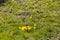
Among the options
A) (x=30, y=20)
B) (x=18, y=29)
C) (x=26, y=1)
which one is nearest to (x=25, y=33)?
(x=18, y=29)

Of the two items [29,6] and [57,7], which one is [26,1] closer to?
[29,6]

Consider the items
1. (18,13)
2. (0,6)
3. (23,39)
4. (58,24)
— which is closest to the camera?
(23,39)

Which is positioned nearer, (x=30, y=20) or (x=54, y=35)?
(x=54, y=35)

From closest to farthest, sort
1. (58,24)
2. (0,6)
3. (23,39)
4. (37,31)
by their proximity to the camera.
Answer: (23,39) < (37,31) < (58,24) < (0,6)

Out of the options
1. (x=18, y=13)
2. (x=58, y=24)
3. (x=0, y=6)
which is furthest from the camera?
(x=0, y=6)

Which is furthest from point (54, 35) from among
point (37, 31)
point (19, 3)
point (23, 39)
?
point (19, 3)

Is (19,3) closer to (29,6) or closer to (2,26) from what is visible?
(29,6)
